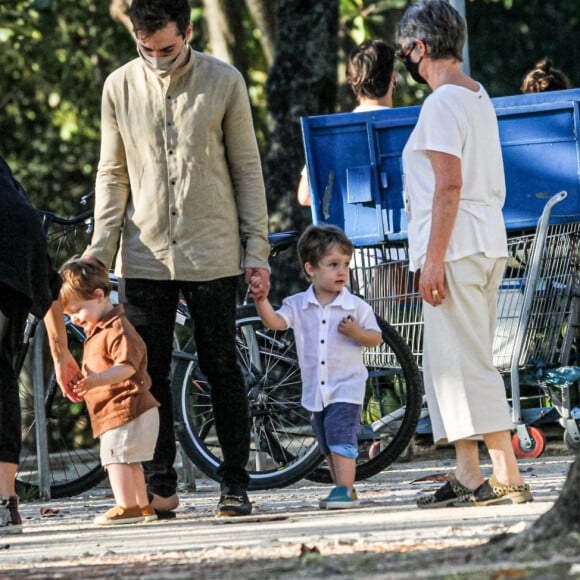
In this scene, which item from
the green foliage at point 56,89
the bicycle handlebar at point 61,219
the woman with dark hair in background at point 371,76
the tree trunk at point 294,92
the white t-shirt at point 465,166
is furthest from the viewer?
the green foliage at point 56,89

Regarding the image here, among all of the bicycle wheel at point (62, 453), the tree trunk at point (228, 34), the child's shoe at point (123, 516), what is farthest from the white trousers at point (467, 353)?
the tree trunk at point (228, 34)

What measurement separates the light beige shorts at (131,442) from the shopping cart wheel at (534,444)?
8.61 feet

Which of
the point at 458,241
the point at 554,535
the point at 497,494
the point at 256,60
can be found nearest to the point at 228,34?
the point at 256,60

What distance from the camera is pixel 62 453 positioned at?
8.49 m

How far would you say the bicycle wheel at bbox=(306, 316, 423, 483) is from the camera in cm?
729

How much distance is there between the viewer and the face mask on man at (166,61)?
612cm

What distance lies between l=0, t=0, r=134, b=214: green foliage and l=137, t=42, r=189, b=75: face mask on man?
10.1 metres

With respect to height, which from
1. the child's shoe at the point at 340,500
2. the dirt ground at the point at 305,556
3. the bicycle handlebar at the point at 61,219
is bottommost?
the child's shoe at the point at 340,500

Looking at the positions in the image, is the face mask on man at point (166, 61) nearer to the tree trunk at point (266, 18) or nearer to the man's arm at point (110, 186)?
the man's arm at point (110, 186)

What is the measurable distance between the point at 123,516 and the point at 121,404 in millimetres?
441

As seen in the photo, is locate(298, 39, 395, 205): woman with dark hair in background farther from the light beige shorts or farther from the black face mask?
the light beige shorts

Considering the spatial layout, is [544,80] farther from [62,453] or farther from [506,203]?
[62,453]

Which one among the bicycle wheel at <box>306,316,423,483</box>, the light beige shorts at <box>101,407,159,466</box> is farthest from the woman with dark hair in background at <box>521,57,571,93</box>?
the light beige shorts at <box>101,407,159,466</box>

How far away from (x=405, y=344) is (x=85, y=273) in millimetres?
1799
